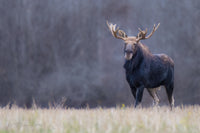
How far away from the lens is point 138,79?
552cm

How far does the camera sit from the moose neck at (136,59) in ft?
18.2

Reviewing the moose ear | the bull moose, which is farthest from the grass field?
the moose ear

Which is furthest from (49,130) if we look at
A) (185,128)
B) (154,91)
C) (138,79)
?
(154,91)

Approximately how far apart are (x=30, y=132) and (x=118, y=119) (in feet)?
3.47

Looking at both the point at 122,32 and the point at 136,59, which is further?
the point at 122,32

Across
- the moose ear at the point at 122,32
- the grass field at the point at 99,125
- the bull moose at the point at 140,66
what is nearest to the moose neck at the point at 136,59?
the bull moose at the point at 140,66

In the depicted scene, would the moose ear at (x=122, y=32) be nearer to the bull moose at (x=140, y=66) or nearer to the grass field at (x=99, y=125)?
the bull moose at (x=140, y=66)

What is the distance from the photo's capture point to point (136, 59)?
5.60 meters

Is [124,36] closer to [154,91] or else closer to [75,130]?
[154,91]

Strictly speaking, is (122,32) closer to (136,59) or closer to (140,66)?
(136,59)

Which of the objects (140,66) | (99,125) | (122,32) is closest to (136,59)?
(140,66)

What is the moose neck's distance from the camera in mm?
5551

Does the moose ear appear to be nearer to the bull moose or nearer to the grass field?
the bull moose

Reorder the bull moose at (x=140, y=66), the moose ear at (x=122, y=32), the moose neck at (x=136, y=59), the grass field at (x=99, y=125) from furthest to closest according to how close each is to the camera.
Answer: the moose ear at (x=122, y=32) < the moose neck at (x=136, y=59) < the bull moose at (x=140, y=66) < the grass field at (x=99, y=125)
